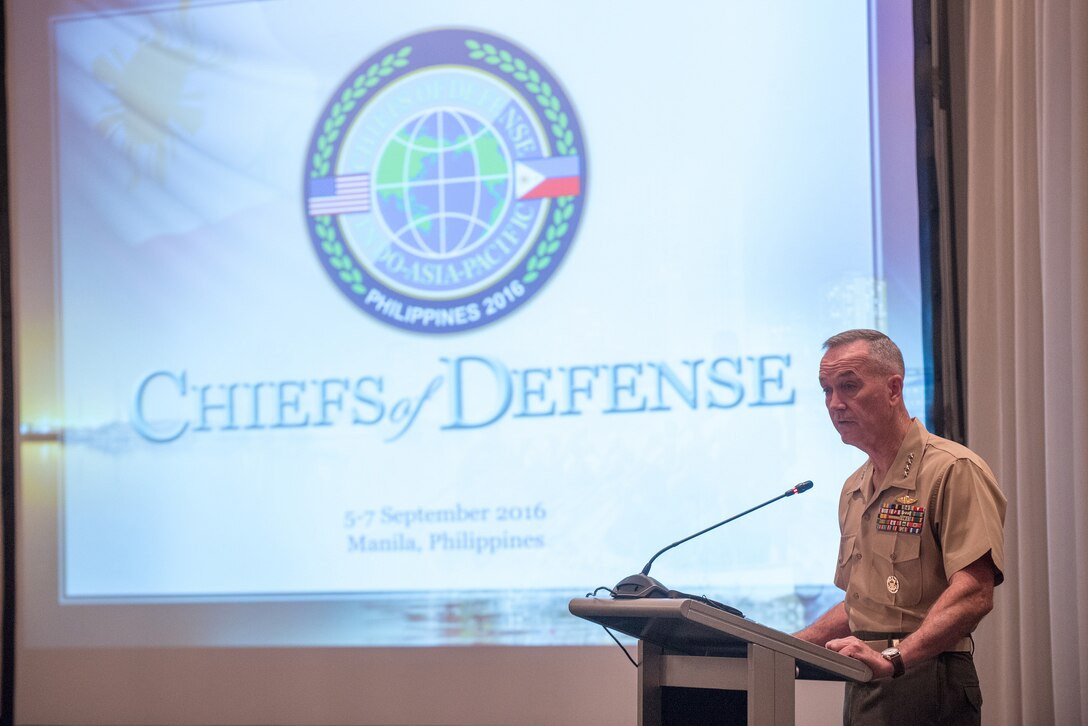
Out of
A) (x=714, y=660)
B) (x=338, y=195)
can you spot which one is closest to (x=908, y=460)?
(x=714, y=660)

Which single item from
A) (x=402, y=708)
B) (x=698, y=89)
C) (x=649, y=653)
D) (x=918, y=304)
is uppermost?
(x=698, y=89)

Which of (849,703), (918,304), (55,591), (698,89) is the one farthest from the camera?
(55,591)

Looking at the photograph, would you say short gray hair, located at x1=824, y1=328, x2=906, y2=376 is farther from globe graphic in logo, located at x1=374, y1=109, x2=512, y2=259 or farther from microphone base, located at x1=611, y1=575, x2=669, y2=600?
globe graphic in logo, located at x1=374, y1=109, x2=512, y2=259

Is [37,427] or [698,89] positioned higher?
[698,89]

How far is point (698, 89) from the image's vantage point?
4.13m

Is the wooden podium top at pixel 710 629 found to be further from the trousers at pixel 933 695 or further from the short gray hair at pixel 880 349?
the short gray hair at pixel 880 349

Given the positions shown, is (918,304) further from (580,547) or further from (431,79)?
(431,79)

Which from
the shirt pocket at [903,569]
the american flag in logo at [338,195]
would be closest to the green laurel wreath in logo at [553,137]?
the american flag in logo at [338,195]

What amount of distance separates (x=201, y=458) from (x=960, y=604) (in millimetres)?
3189

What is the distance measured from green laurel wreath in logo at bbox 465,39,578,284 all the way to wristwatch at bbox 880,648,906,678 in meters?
2.40

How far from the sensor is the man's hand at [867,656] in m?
2.03

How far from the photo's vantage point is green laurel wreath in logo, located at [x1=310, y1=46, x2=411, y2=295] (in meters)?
4.47

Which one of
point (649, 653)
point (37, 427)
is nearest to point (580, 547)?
point (649, 653)

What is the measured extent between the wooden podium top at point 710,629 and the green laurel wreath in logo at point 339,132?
2600 mm
